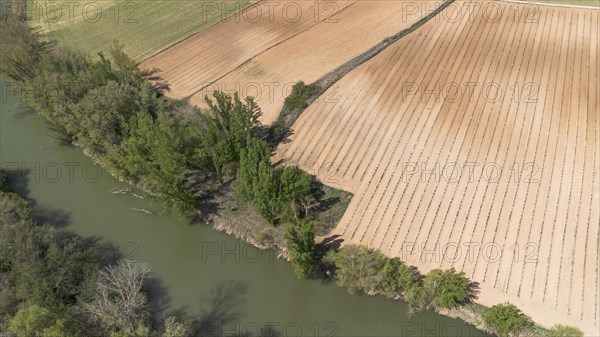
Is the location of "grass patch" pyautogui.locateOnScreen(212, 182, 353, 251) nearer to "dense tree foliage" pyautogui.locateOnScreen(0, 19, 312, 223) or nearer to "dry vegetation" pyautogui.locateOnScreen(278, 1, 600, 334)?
"dry vegetation" pyautogui.locateOnScreen(278, 1, 600, 334)

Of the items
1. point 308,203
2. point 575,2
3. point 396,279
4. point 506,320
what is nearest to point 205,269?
point 308,203

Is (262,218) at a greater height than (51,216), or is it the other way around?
(262,218)

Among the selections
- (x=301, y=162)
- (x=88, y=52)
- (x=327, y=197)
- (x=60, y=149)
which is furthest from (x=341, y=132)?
(x=88, y=52)

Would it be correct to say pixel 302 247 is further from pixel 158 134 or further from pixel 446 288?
pixel 158 134

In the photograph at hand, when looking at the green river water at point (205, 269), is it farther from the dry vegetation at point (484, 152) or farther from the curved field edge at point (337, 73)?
the curved field edge at point (337, 73)

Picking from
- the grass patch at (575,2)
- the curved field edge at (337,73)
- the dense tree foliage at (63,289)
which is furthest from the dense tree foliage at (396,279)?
the grass patch at (575,2)

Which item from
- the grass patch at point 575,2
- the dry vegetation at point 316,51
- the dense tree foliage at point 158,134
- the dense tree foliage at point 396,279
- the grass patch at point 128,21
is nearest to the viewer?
the dense tree foliage at point 396,279

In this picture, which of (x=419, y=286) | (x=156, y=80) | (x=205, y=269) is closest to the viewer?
(x=419, y=286)
